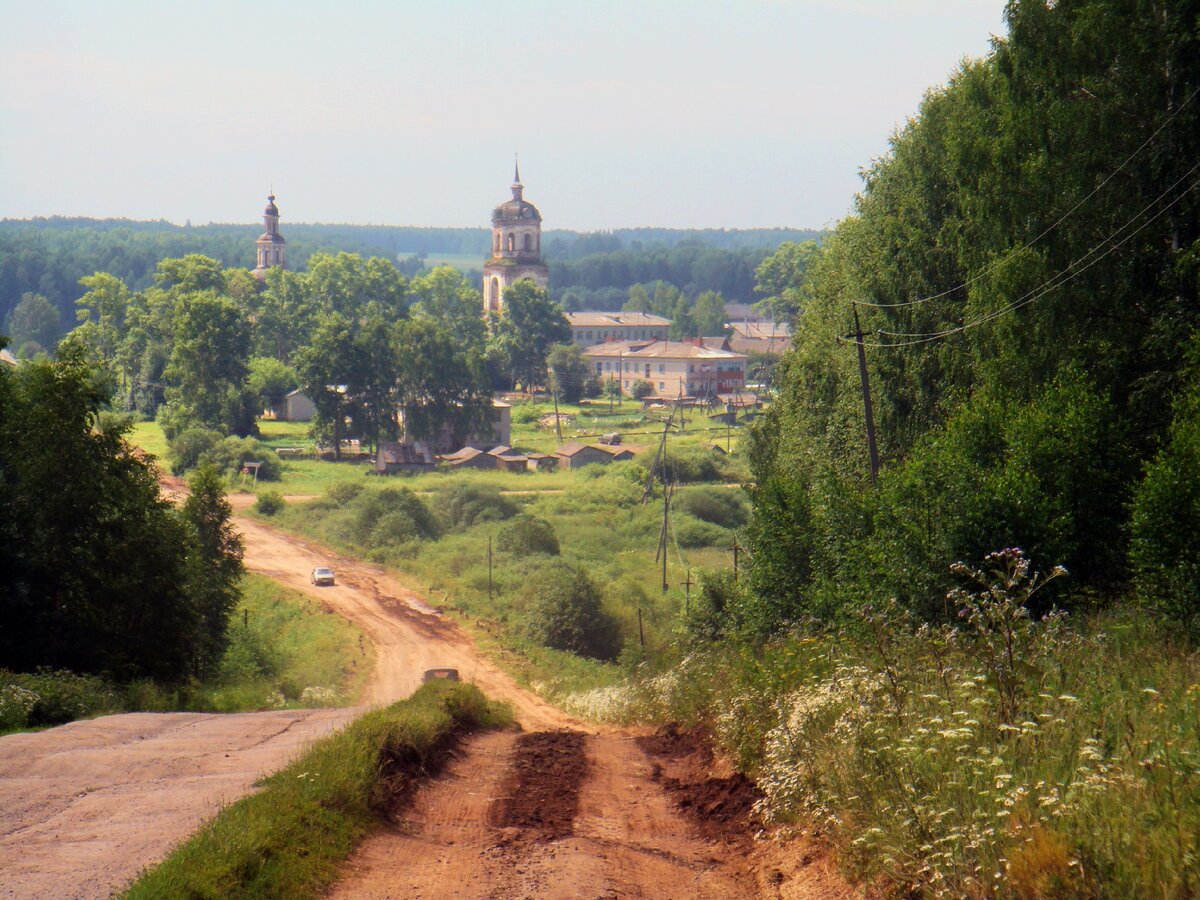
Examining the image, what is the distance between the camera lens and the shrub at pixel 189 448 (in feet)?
231

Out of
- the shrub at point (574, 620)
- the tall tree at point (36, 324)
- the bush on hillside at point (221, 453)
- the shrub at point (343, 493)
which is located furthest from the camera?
the tall tree at point (36, 324)

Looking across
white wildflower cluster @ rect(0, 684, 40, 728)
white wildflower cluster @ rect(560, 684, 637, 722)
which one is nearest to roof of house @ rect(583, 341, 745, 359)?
white wildflower cluster @ rect(560, 684, 637, 722)

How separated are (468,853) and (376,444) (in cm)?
7292

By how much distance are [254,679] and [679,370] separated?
84252 mm

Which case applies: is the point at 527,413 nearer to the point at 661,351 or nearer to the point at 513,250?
the point at 661,351

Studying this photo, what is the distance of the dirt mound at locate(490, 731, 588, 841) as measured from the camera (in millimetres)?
8898

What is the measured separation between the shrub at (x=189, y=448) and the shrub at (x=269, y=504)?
1040 centimetres

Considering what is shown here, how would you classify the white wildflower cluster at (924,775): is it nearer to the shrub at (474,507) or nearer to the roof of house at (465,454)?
the shrub at (474,507)

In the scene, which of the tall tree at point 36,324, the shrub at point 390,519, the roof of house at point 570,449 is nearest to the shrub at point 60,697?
the shrub at point 390,519

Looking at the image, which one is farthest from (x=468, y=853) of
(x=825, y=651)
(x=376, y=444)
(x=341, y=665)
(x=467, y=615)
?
(x=376, y=444)

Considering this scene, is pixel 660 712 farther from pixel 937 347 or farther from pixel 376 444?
pixel 376 444

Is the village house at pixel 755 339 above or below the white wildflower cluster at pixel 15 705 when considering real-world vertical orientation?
below

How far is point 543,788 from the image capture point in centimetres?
1060

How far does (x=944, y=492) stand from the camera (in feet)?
51.8
